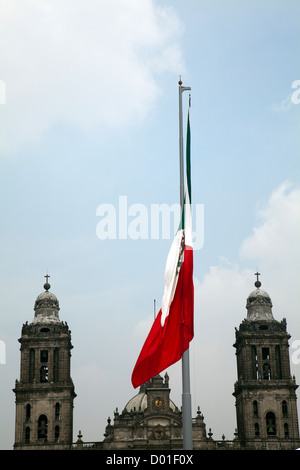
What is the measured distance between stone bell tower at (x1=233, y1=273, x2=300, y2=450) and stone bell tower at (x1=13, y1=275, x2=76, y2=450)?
1914cm

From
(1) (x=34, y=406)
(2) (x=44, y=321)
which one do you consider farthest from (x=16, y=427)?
(2) (x=44, y=321)

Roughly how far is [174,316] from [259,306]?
61.8 meters

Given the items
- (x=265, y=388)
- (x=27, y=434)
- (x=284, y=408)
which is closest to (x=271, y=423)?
(x=284, y=408)

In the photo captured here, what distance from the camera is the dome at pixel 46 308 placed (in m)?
81.5

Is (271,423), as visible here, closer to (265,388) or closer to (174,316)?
(265,388)

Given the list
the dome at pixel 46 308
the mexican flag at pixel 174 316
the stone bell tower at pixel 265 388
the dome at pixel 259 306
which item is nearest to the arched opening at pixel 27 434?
the dome at pixel 46 308

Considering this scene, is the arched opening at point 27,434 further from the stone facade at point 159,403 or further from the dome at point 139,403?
the dome at point 139,403

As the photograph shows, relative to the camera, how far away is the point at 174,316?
71.7 ft

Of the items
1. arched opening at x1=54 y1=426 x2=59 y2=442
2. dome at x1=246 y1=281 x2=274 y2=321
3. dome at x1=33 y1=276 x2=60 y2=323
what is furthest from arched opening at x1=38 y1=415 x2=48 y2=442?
dome at x1=246 y1=281 x2=274 y2=321

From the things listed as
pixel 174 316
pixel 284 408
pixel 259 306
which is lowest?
pixel 174 316

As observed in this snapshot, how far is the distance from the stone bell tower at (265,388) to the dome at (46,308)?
69.8 feet

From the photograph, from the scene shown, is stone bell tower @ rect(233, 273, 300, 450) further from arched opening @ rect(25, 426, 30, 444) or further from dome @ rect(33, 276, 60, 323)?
arched opening @ rect(25, 426, 30, 444)
